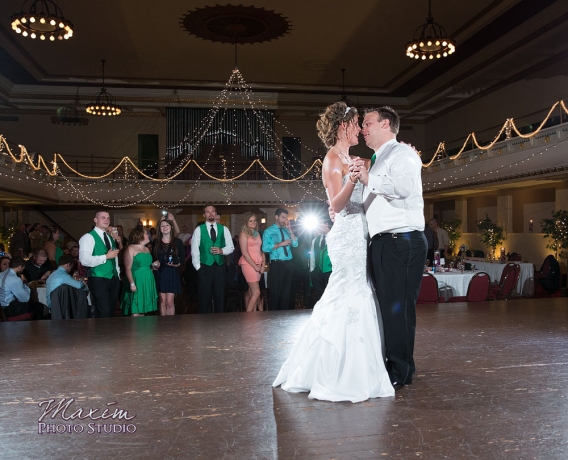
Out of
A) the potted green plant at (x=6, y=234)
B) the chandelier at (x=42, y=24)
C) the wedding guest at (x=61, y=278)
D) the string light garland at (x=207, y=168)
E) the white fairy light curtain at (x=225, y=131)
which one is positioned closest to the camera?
the wedding guest at (x=61, y=278)

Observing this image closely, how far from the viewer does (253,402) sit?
2.57 m

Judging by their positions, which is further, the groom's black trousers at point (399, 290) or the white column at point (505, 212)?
the white column at point (505, 212)

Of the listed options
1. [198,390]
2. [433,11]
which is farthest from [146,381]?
[433,11]

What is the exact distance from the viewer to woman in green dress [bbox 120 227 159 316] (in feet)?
17.6

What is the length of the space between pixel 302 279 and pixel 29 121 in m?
14.3

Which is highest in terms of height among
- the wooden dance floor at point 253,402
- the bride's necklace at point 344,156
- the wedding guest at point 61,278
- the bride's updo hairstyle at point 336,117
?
the bride's updo hairstyle at point 336,117

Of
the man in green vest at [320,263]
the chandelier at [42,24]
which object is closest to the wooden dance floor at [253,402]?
the man in green vest at [320,263]

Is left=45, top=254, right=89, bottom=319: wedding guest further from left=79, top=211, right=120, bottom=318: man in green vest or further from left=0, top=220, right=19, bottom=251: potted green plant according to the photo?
left=0, top=220, right=19, bottom=251: potted green plant

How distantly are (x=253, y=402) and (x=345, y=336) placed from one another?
552mm

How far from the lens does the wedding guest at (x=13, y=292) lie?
5117mm

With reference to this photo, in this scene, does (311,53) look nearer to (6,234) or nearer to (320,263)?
(6,234)

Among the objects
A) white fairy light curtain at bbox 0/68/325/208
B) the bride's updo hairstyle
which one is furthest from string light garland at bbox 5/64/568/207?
the bride's updo hairstyle

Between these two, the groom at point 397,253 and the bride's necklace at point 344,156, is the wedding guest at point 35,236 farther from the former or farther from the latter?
the groom at point 397,253

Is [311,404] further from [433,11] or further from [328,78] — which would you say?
[328,78]
